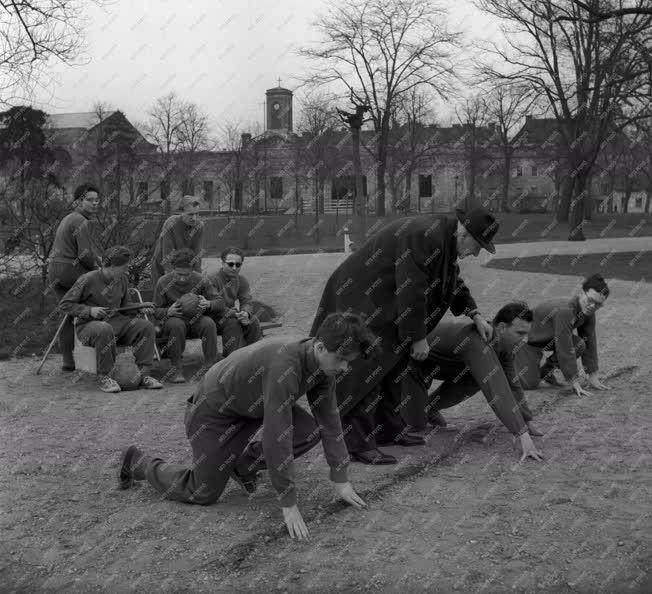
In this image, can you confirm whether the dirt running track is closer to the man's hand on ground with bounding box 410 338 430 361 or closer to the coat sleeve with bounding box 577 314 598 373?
the coat sleeve with bounding box 577 314 598 373

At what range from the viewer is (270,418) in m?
3.64

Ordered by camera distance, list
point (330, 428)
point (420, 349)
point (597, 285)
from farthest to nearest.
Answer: point (597, 285), point (420, 349), point (330, 428)

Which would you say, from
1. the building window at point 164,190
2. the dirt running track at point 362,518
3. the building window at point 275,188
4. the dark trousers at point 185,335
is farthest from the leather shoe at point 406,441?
the building window at point 275,188

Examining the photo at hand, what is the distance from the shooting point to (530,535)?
3.80m

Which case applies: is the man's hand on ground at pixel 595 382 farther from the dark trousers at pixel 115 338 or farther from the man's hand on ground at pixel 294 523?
the man's hand on ground at pixel 294 523

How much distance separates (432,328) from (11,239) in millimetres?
8407

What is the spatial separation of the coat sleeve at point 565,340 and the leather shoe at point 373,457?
2.12 metres

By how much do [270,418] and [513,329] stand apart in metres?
2.55

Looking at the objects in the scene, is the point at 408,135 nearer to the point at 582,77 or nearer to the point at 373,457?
the point at 582,77

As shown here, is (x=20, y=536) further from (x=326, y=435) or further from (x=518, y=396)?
(x=518, y=396)

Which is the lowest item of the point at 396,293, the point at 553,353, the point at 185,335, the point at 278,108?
the point at 553,353

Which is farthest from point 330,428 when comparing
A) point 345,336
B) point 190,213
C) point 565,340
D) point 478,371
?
point 190,213

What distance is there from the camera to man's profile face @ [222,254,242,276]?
7.71 metres

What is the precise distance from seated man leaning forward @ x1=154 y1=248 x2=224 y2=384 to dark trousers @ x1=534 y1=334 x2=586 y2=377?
9.34 feet
